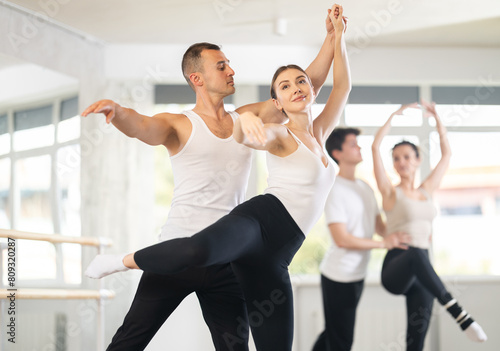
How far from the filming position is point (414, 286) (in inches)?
172

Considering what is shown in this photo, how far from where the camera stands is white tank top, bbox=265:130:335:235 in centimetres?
204

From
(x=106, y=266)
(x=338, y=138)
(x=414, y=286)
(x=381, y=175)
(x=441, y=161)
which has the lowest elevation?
(x=414, y=286)

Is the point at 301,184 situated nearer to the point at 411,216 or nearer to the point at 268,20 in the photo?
the point at 411,216

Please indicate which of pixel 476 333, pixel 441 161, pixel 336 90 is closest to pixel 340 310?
pixel 476 333

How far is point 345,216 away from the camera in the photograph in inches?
169

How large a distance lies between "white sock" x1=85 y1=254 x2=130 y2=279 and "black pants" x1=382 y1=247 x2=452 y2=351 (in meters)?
2.65

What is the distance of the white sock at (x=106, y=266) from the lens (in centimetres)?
210

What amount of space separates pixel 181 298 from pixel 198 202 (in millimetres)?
327

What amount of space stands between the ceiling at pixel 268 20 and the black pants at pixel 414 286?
5.60 feet

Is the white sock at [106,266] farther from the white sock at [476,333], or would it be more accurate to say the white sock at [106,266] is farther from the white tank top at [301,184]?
the white sock at [476,333]

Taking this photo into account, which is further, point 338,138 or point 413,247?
point 338,138

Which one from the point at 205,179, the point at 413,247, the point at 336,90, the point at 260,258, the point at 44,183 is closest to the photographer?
the point at 260,258

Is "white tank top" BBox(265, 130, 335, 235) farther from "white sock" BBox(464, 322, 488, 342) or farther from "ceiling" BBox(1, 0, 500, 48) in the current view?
"ceiling" BBox(1, 0, 500, 48)

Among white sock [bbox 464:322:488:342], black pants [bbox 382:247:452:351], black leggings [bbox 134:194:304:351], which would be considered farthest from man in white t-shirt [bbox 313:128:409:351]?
black leggings [bbox 134:194:304:351]
